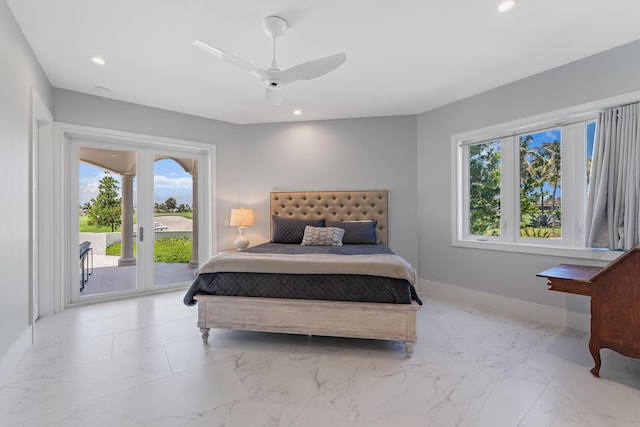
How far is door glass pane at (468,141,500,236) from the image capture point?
3.71m

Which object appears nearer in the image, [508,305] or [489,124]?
[508,305]

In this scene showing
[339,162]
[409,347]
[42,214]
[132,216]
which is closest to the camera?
[409,347]

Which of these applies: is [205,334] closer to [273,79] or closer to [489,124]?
[273,79]

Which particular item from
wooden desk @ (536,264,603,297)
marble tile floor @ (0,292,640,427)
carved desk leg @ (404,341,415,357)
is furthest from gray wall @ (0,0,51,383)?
wooden desk @ (536,264,603,297)

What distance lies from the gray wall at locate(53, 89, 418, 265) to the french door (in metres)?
0.36

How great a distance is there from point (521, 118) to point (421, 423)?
10.6 ft

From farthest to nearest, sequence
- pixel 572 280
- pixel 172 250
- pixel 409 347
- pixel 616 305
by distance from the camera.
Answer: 1. pixel 172 250
2. pixel 409 347
3. pixel 572 280
4. pixel 616 305

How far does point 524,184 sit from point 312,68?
2.82 m

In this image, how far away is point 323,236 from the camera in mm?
3729

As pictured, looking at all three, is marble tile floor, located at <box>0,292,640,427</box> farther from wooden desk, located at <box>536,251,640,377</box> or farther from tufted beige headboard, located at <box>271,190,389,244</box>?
tufted beige headboard, located at <box>271,190,389,244</box>

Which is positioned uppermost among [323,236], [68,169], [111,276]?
[68,169]

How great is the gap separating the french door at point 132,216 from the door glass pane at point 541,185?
14.2 feet

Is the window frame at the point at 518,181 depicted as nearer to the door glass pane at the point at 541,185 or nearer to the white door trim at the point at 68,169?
the door glass pane at the point at 541,185

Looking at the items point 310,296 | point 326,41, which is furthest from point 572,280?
point 326,41
